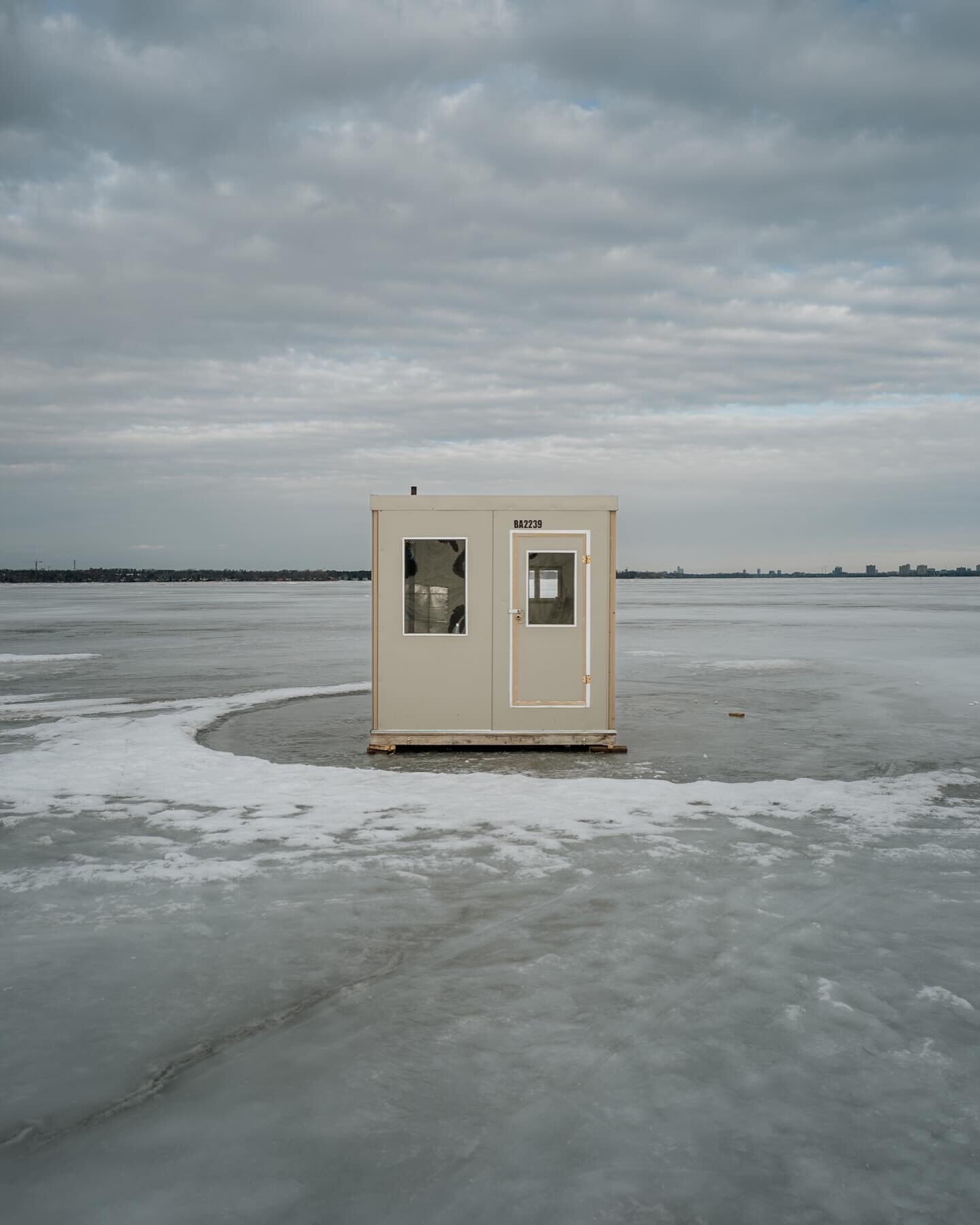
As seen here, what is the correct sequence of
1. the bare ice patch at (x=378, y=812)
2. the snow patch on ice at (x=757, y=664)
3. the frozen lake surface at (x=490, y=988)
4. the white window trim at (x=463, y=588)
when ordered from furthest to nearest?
the snow patch on ice at (x=757, y=664)
the white window trim at (x=463, y=588)
the bare ice patch at (x=378, y=812)
the frozen lake surface at (x=490, y=988)

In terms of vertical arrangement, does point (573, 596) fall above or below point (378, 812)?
above

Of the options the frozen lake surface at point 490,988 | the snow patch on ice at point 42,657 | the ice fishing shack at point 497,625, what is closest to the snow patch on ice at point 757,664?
the frozen lake surface at point 490,988

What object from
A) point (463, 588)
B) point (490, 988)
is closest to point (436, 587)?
point (463, 588)

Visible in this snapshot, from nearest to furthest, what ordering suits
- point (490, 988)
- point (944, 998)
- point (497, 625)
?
point (944, 998), point (490, 988), point (497, 625)

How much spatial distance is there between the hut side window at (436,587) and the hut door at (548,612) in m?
0.54

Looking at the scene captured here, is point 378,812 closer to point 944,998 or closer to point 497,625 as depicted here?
point 497,625

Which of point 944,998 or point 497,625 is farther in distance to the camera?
point 497,625

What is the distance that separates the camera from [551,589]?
10.1 meters

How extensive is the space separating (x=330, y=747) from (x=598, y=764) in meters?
2.88

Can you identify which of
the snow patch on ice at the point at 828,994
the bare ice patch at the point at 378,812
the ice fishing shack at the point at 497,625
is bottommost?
the bare ice patch at the point at 378,812

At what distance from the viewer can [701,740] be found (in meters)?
10.6

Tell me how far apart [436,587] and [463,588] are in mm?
285

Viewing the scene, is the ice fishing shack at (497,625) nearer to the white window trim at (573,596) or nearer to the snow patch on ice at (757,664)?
the white window trim at (573,596)

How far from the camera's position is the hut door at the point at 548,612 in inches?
396
